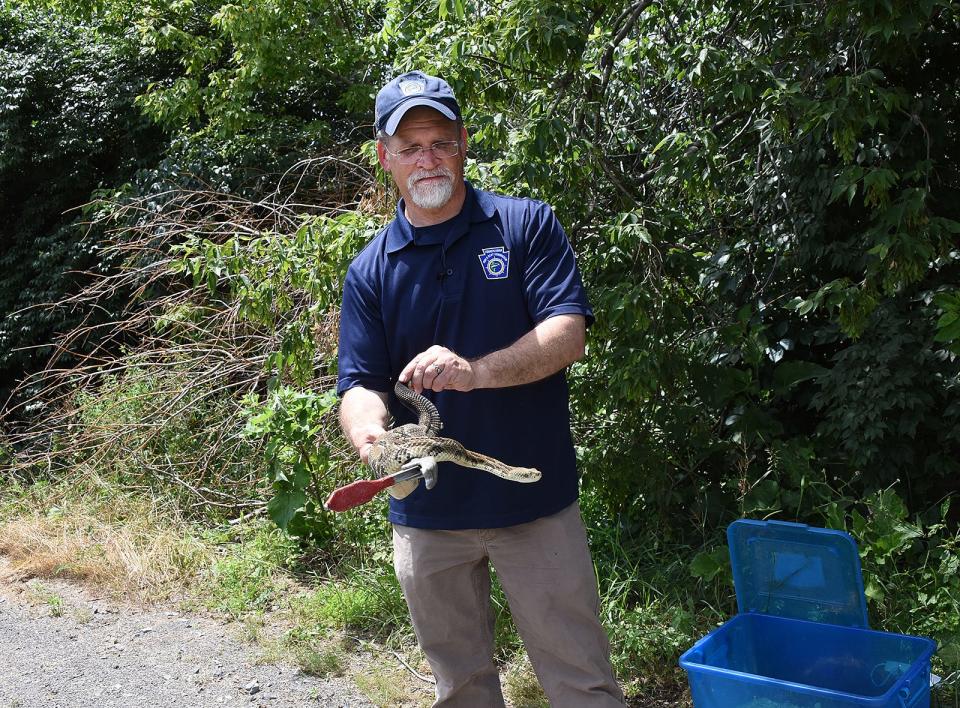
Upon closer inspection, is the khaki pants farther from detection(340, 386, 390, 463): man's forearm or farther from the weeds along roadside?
the weeds along roadside

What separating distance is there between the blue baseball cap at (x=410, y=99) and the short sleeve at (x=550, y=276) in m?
0.44

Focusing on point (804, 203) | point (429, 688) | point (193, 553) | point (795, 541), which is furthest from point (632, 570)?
point (193, 553)

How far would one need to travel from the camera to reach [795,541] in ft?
10.2

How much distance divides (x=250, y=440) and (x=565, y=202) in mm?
3305

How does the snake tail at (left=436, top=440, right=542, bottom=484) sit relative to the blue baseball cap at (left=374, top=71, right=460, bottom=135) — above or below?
below

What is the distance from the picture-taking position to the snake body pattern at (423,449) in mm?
2557

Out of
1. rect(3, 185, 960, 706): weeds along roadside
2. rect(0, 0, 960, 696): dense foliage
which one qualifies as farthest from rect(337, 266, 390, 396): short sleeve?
rect(3, 185, 960, 706): weeds along roadside

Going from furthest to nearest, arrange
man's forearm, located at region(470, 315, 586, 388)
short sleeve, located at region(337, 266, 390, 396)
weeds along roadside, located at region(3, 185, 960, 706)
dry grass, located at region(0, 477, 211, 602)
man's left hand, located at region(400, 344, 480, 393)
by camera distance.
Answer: dry grass, located at region(0, 477, 211, 602) < weeds along roadside, located at region(3, 185, 960, 706) < short sleeve, located at region(337, 266, 390, 396) < man's forearm, located at region(470, 315, 586, 388) < man's left hand, located at region(400, 344, 480, 393)

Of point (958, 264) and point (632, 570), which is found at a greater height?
point (958, 264)

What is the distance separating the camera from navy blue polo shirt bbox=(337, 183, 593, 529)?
2.83m

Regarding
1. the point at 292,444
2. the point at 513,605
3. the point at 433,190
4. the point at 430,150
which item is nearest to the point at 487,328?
the point at 433,190

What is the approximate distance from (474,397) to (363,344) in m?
0.41

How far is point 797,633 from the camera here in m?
3.19

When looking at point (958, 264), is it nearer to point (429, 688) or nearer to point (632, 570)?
point (632, 570)
